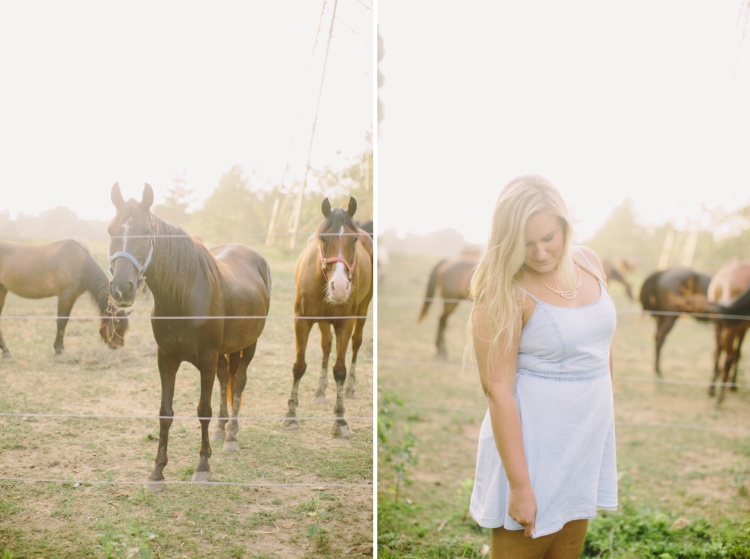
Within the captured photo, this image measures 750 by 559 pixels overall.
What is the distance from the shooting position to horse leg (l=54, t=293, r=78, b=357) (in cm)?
255

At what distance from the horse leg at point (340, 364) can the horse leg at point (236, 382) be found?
405 mm

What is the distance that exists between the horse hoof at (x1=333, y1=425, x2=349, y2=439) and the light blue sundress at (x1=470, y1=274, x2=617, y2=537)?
1.09 meters

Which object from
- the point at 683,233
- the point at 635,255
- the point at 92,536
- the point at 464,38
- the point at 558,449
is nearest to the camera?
the point at 558,449

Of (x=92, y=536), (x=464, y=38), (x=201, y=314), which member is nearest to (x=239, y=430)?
(x=201, y=314)

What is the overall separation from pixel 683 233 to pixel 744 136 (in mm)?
1759

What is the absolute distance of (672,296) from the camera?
5.64m

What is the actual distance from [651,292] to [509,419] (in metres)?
5.02

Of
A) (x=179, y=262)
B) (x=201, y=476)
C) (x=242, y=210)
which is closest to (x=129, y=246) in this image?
(x=179, y=262)

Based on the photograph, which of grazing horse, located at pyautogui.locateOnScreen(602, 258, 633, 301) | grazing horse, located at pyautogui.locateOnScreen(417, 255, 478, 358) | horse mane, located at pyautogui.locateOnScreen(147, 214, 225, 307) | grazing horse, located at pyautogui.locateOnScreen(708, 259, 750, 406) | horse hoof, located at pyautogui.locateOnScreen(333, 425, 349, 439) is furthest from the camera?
grazing horse, located at pyautogui.locateOnScreen(417, 255, 478, 358)

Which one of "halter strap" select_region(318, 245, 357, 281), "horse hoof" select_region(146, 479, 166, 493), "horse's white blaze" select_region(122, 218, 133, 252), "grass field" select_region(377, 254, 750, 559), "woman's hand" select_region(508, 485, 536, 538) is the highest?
"horse's white blaze" select_region(122, 218, 133, 252)

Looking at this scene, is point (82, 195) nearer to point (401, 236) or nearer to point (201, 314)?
point (201, 314)

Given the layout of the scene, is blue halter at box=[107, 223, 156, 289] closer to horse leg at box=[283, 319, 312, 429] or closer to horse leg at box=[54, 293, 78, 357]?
horse leg at box=[54, 293, 78, 357]

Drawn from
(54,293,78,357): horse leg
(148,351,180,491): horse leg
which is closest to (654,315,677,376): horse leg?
(148,351,180,491): horse leg

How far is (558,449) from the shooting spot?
159 centimetres
